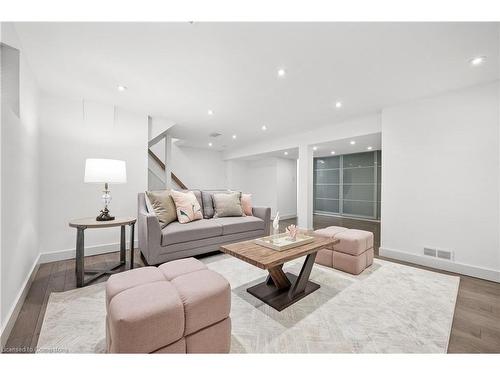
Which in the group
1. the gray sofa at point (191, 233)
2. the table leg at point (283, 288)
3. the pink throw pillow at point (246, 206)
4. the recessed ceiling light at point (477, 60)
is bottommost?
the table leg at point (283, 288)

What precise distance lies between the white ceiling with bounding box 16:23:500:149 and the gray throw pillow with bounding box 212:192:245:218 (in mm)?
1538

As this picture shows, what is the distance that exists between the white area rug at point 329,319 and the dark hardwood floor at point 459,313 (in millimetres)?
58

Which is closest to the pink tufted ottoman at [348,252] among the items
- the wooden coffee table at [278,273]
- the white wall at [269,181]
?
the wooden coffee table at [278,273]

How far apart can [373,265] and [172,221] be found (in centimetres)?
282

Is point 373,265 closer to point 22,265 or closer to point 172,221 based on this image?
point 172,221

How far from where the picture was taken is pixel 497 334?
1.45 m

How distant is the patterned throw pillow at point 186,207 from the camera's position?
296 cm

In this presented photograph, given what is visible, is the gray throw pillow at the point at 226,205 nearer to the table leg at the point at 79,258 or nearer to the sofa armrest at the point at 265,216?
the sofa armrest at the point at 265,216

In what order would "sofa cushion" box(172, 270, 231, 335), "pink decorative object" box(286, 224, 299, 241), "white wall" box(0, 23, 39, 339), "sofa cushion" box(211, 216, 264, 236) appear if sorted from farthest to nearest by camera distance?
"sofa cushion" box(211, 216, 264, 236) < "pink decorative object" box(286, 224, 299, 241) < "white wall" box(0, 23, 39, 339) < "sofa cushion" box(172, 270, 231, 335)

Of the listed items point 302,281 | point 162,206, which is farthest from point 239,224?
point 302,281

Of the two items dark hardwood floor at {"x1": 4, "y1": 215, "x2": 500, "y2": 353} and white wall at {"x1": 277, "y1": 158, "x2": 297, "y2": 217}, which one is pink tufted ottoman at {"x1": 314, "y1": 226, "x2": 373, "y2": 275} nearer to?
dark hardwood floor at {"x1": 4, "y1": 215, "x2": 500, "y2": 353}

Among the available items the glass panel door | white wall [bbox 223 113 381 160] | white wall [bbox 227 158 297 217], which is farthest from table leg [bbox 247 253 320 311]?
the glass panel door

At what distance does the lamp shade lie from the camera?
2244 mm
